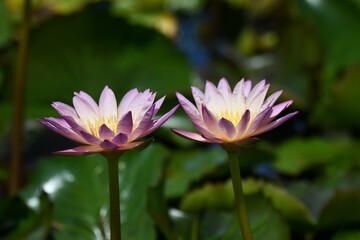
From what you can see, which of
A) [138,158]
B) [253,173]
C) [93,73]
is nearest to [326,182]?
[253,173]

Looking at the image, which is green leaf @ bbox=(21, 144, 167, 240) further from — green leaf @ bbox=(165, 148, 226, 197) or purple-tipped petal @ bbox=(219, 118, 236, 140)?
purple-tipped petal @ bbox=(219, 118, 236, 140)

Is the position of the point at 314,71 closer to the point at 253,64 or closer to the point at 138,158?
the point at 253,64

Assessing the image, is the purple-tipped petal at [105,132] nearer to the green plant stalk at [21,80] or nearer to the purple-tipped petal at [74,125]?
the purple-tipped petal at [74,125]

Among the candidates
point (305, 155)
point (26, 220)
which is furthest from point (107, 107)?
point (305, 155)

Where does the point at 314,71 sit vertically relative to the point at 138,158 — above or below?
above

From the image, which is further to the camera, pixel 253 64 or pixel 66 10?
pixel 66 10

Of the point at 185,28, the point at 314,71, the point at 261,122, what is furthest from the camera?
the point at 185,28
